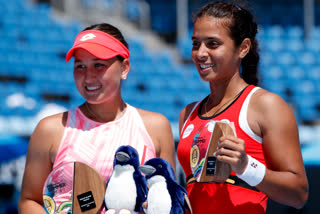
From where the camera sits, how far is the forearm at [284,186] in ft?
5.36

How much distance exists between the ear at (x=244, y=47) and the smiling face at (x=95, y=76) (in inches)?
22.2

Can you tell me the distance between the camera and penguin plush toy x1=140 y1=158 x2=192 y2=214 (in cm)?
160

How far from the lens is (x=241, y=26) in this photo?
194 cm

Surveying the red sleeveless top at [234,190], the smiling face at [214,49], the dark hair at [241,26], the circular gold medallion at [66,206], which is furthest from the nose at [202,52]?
the circular gold medallion at [66,206]

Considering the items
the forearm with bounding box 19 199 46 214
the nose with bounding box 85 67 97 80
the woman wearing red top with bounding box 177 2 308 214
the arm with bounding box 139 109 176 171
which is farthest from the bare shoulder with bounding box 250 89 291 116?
the forearm with bounding box 19 199 46 214

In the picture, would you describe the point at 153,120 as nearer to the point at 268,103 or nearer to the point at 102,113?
the point at 102,113

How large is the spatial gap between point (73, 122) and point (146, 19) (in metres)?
11.2

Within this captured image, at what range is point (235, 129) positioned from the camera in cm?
180

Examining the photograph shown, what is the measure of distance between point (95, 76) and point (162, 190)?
1.98ft

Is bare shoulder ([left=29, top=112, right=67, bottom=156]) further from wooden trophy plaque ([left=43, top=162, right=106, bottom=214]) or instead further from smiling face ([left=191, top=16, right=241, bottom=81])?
smiling face ([left=191, top=16, right=241, bottom=81])

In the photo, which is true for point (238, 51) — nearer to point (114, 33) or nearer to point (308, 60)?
point (114, 33)

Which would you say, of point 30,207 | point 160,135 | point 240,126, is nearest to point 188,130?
point 160,135

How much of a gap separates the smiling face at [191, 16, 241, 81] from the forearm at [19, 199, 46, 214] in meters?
0.92

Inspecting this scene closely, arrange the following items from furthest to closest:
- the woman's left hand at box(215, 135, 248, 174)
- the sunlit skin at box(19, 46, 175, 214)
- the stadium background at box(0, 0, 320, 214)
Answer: the stadium background at box(0, 0, 320, 214)
the sunlit skin at box(19, 46, 175, 214)
the woman's left hand at box(215, 135, 248, 174)
